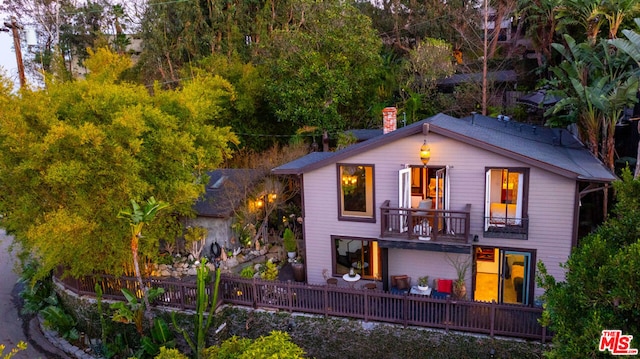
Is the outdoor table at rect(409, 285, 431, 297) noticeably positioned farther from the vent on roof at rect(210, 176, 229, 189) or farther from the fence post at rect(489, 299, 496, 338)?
the vent on roof at rect(210, 176, 229, 189)

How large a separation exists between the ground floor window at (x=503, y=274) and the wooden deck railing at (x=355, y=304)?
1.57 m

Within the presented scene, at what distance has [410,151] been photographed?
513 inches

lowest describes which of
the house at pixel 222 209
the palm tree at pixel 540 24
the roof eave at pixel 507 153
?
the house at pixel 222 209

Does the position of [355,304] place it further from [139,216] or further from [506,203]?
[139,216]

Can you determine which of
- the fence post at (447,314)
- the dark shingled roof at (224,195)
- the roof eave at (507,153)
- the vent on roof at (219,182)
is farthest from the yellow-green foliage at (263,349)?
the vent on roof at (219,182)

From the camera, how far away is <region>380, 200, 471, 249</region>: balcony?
40.7ft

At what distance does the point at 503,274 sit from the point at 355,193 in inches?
196

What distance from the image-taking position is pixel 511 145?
1280cm

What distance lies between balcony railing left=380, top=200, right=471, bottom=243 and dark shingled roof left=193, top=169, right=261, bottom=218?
7021 millimetres

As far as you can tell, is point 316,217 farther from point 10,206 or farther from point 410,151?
point 10,206

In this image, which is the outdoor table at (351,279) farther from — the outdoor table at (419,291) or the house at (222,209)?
the house at (222,209)

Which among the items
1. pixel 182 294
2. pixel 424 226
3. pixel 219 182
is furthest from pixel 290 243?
pixel 424 226

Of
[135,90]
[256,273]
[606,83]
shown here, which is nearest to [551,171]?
[606,83]

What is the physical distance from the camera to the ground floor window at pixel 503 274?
41.3 feet
